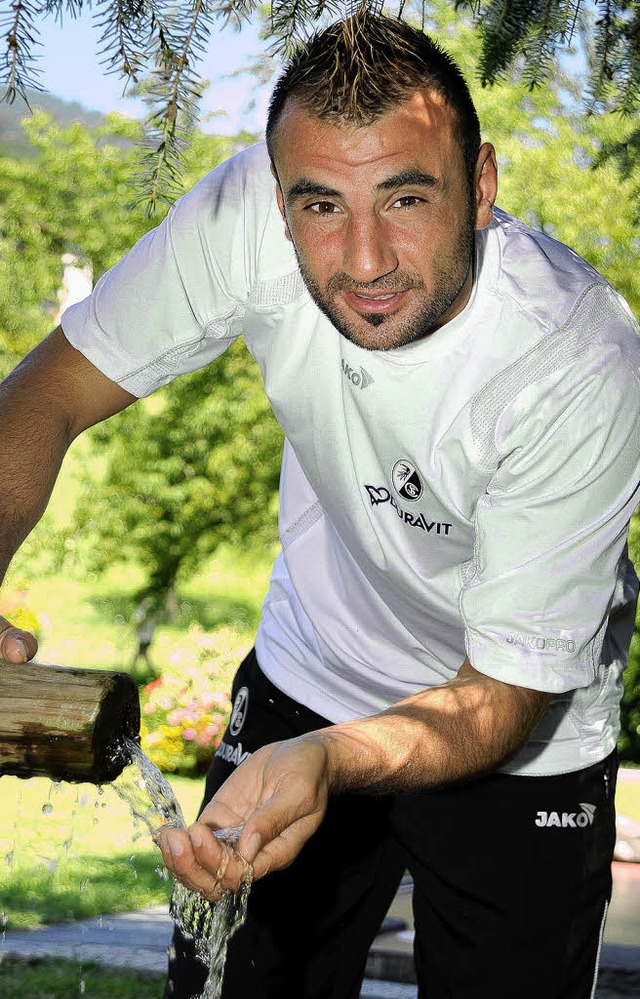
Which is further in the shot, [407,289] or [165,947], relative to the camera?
[165,947]

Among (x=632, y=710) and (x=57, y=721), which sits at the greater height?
(x=57, y=721)

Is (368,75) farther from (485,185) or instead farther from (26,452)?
(26,452)

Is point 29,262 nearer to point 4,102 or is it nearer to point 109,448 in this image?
point 109,448

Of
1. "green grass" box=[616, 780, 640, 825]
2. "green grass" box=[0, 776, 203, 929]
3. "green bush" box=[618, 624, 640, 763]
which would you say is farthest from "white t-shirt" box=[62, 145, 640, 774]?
"green bush" box=[618, 624, 640, 763]

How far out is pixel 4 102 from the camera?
1.74m

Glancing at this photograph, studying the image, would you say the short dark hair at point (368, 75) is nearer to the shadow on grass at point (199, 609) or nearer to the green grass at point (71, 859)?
the green grass at point (71, 859)

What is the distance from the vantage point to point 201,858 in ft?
4.83

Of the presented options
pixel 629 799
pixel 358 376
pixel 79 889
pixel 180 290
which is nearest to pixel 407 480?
pixel 358 376

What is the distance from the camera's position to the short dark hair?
1.92 metres

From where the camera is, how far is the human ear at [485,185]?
2115 mm

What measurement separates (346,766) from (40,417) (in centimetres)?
98

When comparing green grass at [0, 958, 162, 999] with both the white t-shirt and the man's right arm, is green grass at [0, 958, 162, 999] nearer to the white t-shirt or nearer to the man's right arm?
the white t-shirt

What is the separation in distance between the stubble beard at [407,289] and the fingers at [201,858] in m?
0.90

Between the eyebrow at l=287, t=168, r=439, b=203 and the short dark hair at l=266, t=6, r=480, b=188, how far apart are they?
0.10m
